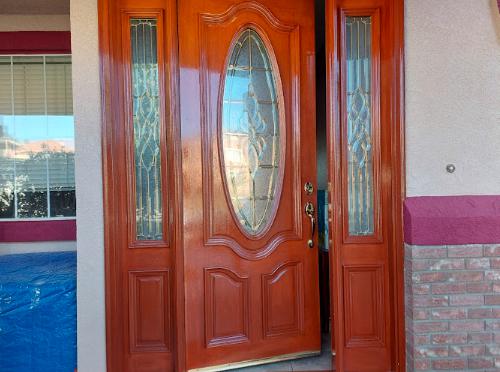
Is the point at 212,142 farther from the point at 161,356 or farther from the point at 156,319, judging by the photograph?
the point at 161,356

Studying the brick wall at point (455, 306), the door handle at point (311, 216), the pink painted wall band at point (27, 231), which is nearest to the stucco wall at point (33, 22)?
the pink painted wall band at point (27, 231)

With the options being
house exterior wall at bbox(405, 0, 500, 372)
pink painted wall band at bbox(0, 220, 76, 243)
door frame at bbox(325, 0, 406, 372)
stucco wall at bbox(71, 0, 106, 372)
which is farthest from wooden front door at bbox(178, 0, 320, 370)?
pink painted wall band at bbox(0, 220, 76, 243)

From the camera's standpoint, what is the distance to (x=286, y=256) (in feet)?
9.21

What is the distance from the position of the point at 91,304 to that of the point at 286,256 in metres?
1.29

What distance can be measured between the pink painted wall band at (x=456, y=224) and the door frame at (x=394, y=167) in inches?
4.9

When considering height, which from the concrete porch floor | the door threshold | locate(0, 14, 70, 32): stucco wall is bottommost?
the concrete porch floor

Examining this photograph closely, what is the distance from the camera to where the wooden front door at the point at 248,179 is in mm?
2631

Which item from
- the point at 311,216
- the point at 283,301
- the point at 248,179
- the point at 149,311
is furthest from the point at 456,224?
the point at 149,311

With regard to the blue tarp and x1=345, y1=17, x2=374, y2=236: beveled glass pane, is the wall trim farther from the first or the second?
x1=345, y1=17, x2=374, y2=236: beveled glass pane

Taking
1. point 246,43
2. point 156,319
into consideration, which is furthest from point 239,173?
point 156,319

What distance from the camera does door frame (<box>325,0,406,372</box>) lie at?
247cm

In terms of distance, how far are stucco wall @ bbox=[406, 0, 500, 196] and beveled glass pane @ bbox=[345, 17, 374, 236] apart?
11.3 inches

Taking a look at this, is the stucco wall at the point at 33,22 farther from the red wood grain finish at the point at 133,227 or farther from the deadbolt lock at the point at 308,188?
the deadbolt lock at the point at 308,188

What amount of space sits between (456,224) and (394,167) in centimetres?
49
